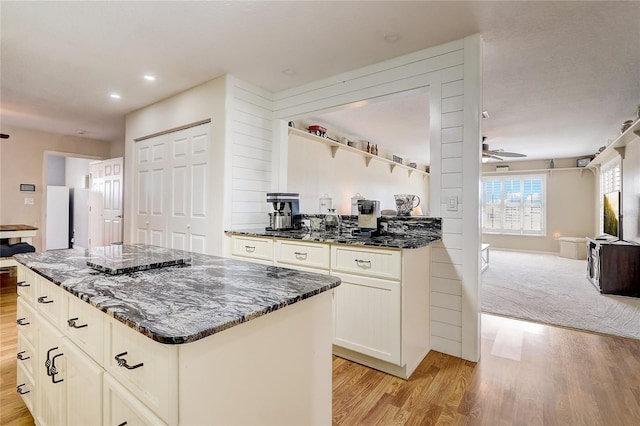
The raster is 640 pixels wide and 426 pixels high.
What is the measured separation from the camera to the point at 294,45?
8.79 ft

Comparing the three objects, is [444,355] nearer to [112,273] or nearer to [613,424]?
[613,424]

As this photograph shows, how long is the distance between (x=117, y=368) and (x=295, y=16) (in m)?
2.37

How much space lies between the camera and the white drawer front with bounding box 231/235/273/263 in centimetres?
280

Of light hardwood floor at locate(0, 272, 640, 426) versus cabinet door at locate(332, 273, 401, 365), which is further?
cabinet door at locate(332, 273, 401, 365)

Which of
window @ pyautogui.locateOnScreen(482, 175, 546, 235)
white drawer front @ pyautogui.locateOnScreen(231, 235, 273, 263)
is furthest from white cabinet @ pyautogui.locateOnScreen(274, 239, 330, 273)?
window @ pyautogui.locateOnScreen(482, 175, 546, 235)

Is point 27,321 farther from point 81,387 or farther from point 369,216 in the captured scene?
point 369,216

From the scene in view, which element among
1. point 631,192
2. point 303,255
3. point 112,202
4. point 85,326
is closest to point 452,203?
point 303,255

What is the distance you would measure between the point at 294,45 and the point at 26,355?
2.76 metres

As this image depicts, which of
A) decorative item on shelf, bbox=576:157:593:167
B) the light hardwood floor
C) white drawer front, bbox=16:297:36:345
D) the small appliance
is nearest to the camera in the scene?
white drawer front, bbox=16:297:36:345

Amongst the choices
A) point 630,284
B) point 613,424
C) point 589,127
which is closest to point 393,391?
point 613,424

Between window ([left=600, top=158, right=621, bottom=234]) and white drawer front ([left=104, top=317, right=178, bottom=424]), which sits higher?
window ([left=600, top=158, right=621, bottom=234])

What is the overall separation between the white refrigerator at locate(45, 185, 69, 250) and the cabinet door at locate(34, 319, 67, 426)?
21.8ft

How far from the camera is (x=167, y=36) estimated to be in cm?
255

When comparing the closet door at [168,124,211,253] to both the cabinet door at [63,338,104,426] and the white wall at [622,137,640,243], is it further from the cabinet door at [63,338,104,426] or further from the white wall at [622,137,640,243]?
the white wall at [622,137,640,243]
